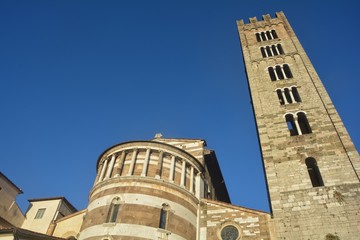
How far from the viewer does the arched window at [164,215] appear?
51.3 feet

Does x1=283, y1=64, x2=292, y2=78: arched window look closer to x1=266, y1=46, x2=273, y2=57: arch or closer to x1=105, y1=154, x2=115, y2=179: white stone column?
x1=266, y1=46, x2=273, y2=57: arch

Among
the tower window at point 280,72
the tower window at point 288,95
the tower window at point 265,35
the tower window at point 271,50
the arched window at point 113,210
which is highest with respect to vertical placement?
the tower window at point 265,35

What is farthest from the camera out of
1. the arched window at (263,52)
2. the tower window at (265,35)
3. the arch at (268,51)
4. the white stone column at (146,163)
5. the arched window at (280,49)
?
the tower window at (265,35)

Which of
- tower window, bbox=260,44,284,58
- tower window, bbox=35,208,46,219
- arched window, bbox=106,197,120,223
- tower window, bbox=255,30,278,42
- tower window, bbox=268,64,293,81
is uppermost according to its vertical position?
tower window, bbox=255,30,278,42

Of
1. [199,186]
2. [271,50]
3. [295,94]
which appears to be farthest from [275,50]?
[199,186]

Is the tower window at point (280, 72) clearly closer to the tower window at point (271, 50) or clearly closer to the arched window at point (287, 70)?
the arched window at point (287, 70)

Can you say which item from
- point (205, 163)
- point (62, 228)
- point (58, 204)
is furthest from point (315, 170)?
point (58, 204)

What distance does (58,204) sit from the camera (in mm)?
23641

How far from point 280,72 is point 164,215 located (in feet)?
53.9

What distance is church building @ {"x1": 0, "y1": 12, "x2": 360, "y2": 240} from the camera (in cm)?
1471

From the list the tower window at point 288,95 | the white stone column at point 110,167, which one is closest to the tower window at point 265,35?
the tower window at point 288,95

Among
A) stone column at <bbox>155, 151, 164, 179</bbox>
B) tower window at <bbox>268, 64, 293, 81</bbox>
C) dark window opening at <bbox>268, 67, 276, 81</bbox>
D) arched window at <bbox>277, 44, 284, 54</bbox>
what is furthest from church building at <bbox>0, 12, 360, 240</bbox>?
arched window at <bbox>277, 44, 284, 54</bbox>

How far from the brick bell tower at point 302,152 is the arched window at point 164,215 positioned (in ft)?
19.4

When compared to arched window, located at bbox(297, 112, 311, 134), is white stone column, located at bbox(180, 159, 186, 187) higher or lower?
lower
